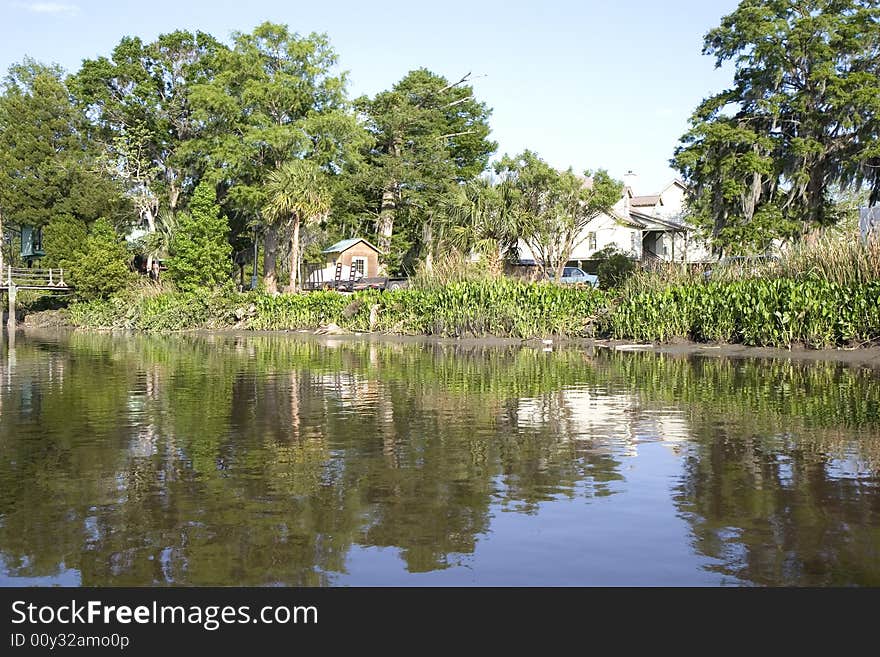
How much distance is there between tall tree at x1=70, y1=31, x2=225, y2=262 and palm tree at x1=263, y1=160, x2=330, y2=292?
13.9 meters

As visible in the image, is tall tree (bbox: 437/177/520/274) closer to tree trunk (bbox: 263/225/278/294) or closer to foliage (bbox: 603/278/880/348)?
foliage (bbox: 603/278/880/348)

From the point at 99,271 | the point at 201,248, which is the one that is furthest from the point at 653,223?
the point at 99,271

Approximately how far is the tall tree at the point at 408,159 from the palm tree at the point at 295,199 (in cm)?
925

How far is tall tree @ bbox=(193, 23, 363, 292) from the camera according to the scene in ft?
182

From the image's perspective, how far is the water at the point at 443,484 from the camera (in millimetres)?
6148

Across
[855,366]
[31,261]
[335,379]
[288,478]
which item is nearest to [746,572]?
[288,478]

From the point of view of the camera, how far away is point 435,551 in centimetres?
646

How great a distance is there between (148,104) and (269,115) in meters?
12.1

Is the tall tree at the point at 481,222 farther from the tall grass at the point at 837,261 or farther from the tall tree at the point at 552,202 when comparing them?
the tall grass at the point at 837,261

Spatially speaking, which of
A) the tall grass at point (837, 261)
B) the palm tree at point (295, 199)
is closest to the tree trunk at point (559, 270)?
the palm tree at point (295, 199)

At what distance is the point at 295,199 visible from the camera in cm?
5019

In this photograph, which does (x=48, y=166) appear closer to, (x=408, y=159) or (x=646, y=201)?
(x=408, y=159)
